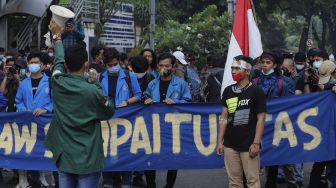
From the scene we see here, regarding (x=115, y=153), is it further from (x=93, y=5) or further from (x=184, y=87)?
(x=93, y=5)

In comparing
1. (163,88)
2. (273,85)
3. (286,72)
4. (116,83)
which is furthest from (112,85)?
(286,72)

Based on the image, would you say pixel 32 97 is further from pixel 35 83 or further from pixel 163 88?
pixel 163 88

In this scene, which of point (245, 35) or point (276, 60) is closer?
point (245, 35)

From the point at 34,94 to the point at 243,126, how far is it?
2.87 m

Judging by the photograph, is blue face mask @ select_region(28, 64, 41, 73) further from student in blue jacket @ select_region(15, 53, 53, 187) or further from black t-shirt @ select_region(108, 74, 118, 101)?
black t-shirt @ select_region(108, 74, 118, 101)

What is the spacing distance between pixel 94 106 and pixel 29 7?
639 inches

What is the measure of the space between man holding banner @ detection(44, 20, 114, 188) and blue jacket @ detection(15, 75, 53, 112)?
263cm

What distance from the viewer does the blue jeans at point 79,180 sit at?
4762mm

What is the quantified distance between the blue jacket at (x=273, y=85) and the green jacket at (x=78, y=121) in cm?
319

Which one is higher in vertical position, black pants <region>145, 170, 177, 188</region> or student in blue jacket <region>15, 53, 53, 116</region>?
student in blue jacket <region>15, 53, 53, 116</region>

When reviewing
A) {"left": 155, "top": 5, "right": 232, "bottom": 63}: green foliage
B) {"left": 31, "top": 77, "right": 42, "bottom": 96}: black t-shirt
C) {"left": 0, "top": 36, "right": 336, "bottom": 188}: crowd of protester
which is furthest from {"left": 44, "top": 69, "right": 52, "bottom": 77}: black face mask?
{"left": 155, "top": 5, "right": 232, "bottom": 63}: green foliage

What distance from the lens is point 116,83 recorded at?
7.32m

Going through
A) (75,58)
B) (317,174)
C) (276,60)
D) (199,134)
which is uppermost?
(75,58)

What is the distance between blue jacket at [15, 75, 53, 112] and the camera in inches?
292
